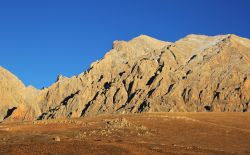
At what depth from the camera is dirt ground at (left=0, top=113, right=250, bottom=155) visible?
114ft

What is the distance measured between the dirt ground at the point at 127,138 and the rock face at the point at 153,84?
66.5 metres

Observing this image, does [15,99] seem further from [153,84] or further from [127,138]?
[127,138]

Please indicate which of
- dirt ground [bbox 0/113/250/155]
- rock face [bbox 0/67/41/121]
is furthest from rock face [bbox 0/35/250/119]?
dirt ground [bbox 0/113/250/155]

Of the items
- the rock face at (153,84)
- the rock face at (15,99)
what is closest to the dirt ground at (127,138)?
the rock face at (153,84)

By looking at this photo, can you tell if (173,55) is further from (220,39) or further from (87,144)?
(87,144)

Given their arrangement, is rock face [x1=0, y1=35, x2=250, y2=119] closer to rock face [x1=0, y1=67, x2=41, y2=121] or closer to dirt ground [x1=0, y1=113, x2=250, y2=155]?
rock face [x1=0, y1=67, x2=41, y2=121]

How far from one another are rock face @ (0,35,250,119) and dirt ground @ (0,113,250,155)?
6652 cm

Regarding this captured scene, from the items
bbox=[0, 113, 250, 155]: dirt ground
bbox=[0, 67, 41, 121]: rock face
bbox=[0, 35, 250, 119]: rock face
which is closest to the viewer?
bbox=[0, 113, 250, 155]: dirt ground

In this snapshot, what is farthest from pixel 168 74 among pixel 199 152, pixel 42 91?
pixel 199 152

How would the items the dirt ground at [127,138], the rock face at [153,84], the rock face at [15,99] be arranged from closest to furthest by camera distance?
the dirt ground at [127,138] < the rock face at [153,84] < the rock face at [15,99]

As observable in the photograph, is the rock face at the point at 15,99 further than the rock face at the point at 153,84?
Yes

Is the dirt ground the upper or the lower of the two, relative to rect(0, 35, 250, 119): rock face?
lower

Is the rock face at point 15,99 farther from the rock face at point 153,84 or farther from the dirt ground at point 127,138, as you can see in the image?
the dirt ground at point 127,138

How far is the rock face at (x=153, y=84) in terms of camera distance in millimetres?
135500
